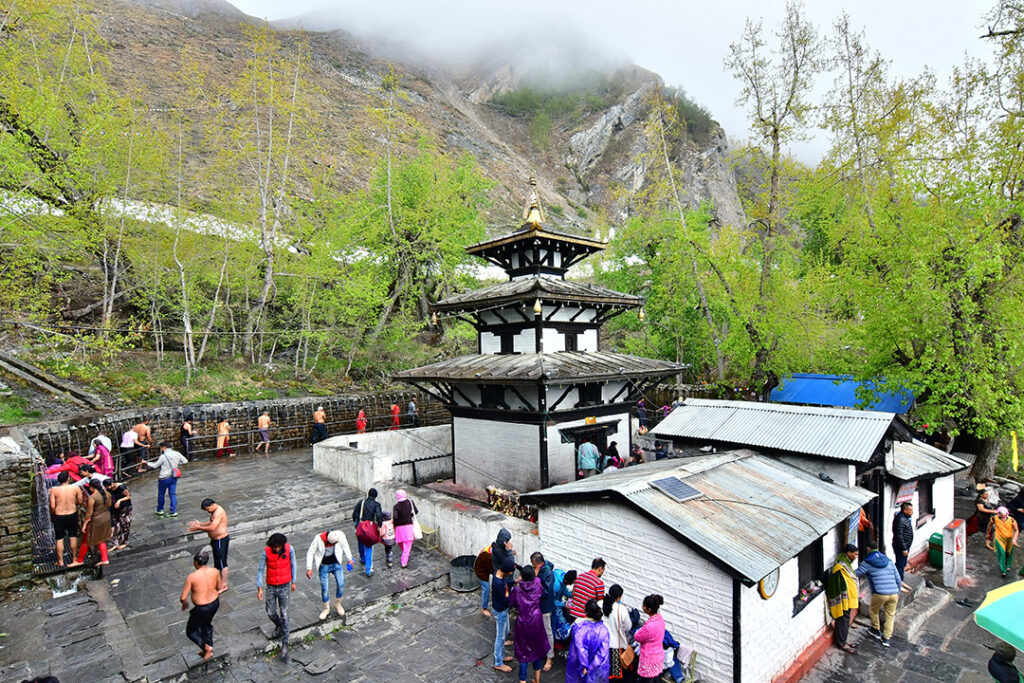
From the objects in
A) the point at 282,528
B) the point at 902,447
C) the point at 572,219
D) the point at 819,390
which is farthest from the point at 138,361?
the point at 572,219

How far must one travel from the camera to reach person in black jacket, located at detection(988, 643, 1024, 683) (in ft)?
17.5

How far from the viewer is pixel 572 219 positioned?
74.2 m

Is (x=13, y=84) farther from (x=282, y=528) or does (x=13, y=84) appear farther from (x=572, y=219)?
(x=572, y=219)

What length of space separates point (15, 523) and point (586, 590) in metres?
9.13

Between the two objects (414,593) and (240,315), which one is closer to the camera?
(414,593)

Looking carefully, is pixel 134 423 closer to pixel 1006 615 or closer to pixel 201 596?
pixel 201 596

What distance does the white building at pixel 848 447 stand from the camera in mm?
8984

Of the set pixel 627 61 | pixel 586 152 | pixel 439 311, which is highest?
pixel 627 61

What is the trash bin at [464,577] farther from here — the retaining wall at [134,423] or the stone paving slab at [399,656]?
the retaining wall at [134,423]

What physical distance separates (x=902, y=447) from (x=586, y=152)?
303ft

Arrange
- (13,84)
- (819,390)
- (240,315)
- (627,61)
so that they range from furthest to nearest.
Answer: (627,61) < (240,315) < (819,390) < (13,84)

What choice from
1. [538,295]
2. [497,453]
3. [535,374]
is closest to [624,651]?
[535,374]

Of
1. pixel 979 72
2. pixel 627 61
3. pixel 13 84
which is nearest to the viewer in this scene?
pixel 13 84

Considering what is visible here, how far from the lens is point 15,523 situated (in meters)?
7.94
